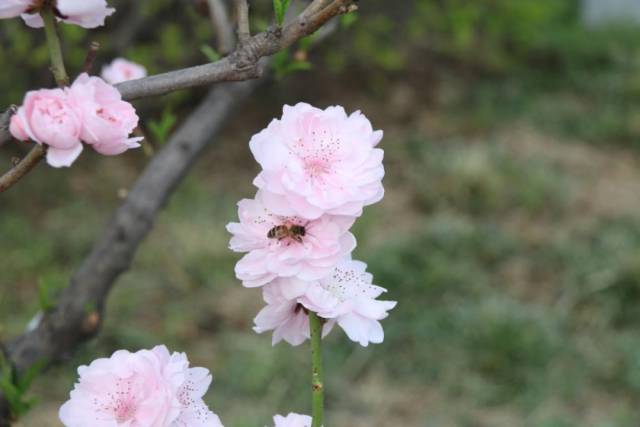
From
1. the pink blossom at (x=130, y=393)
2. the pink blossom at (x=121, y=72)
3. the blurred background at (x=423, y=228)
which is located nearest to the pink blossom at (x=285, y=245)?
the pink blossom at (x=130, y=393)

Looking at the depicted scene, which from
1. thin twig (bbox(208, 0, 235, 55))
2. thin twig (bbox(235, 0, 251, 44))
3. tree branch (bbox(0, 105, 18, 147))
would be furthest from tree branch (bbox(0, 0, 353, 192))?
thin twig (bbox(208, 0, 235, 55))

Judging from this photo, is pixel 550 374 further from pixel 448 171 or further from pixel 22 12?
pixel 22 12

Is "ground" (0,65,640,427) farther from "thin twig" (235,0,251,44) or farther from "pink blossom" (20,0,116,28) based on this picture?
"pink blossom" (20,0,116,28)

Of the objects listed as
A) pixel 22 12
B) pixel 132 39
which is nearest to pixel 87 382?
pixel 22 12

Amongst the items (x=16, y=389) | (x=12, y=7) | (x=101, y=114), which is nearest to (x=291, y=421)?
(x=101, y=114)

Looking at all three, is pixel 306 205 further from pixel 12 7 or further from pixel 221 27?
pixel 221 27

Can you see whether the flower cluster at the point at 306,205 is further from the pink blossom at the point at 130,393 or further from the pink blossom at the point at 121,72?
the pink blossom at the point at 121,72
